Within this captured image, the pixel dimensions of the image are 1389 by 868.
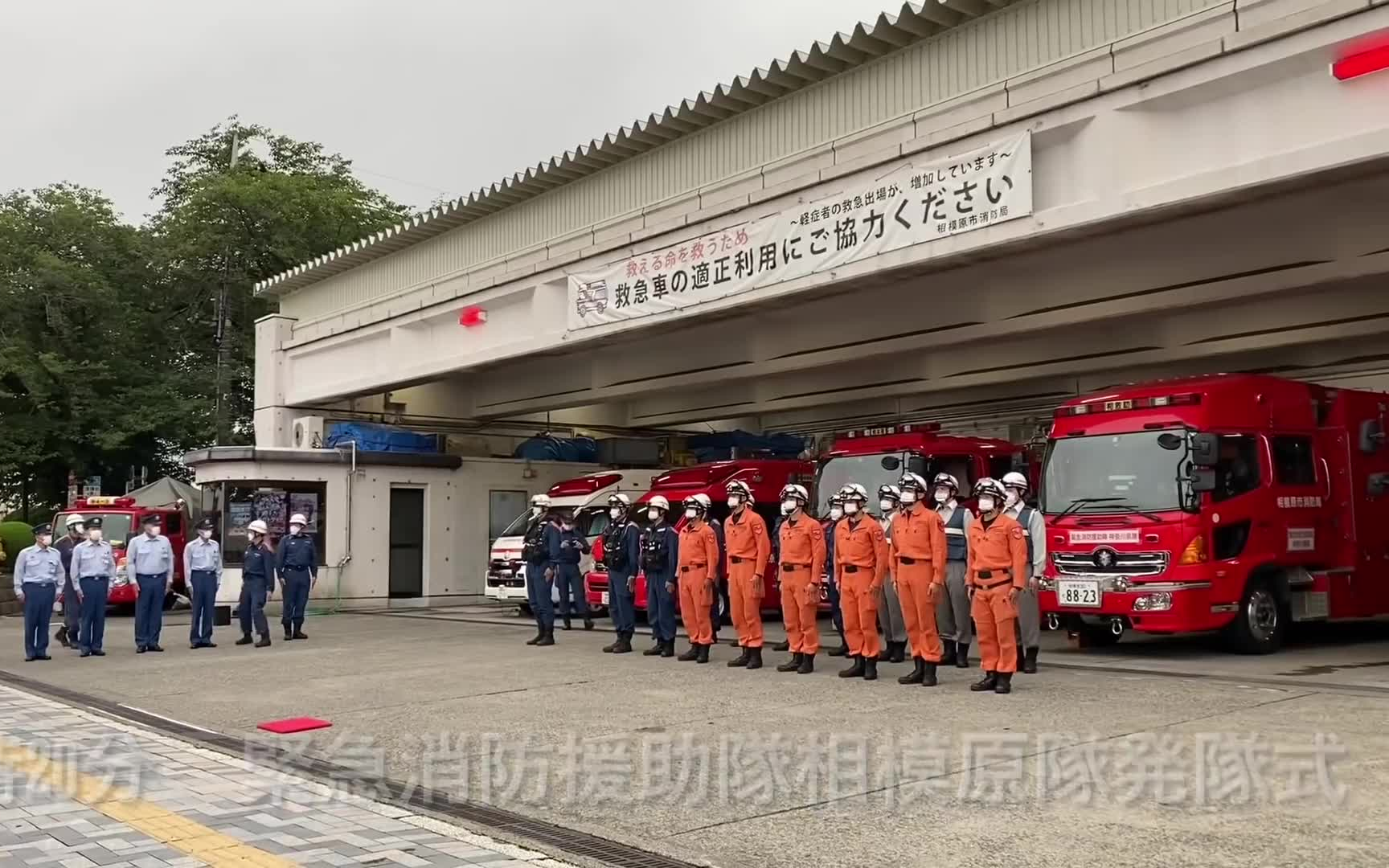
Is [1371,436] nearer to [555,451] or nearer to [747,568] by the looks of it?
[747,568]

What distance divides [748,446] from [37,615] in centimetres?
1310

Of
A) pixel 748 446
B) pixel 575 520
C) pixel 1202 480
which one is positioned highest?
pixel 748 446

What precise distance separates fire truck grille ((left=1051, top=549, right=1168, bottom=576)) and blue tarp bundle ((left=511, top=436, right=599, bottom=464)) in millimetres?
15494

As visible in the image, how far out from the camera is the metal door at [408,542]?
24.5m

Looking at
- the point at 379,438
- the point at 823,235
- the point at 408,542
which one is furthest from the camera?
the point at 408,542

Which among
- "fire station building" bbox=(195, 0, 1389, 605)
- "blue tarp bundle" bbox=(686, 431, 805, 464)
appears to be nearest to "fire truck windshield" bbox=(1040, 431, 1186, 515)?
"fire station building" bbox=(195, 0, 1389, 605)

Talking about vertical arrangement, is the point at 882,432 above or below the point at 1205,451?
above

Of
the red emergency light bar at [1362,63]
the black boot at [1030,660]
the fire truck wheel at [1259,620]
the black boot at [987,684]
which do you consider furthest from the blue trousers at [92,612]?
the red emergency light bar at [1362,63]

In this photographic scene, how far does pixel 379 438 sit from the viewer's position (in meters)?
24.3

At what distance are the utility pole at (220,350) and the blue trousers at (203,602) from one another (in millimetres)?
19346

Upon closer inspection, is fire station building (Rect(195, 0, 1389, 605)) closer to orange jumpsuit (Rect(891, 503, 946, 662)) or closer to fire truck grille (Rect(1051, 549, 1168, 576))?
orange jumpsuit (Rect(891, 503, 946, 662))

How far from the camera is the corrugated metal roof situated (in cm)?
1276

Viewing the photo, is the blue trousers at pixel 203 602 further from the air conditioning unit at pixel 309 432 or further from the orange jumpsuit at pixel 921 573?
the orange jumpsuit at pixel 921 573

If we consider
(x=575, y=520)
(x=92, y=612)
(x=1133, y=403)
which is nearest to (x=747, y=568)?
(x=1133, y=403)
